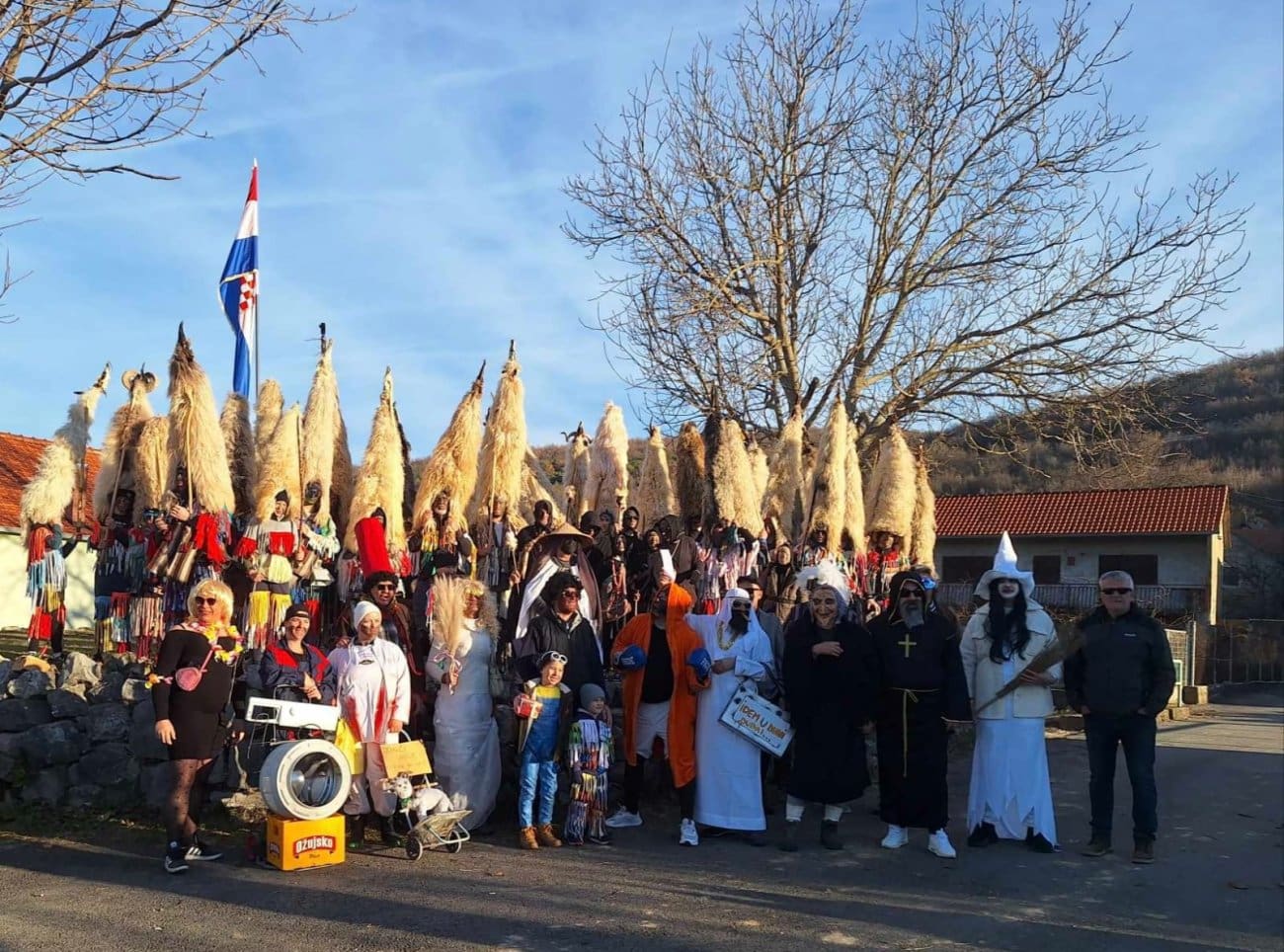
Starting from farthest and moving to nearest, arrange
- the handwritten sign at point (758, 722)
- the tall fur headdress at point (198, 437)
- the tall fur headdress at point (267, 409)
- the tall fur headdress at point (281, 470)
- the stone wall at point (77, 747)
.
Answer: the tall fur headdress at point (267, 409)
the tall fur headdress at point (281, 470)
the tall fur headdress at point (198, 437)
the stone wall at point (77, 747)
the handwritten sign at point (758, 722)

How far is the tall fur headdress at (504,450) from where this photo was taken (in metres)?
9.65

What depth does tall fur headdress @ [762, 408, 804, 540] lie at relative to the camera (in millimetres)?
12000

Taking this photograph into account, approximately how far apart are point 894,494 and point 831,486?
106cm

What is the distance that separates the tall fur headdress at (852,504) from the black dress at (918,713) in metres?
4.65

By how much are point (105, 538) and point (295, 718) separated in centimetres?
326

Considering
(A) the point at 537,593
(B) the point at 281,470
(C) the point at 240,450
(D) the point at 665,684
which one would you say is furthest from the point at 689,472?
(C) the point at 240,450

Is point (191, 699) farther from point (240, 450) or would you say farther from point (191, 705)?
point (240, 450)

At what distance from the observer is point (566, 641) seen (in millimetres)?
7246

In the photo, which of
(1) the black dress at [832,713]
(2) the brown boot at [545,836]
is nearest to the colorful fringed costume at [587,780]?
(2) the brown boot at [545,836]

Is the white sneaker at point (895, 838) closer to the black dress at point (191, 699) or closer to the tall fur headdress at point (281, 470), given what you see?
the black dress at point (191, 699)

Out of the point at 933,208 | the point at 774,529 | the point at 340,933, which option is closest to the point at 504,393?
the point at 774,529

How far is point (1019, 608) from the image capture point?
7453 mm

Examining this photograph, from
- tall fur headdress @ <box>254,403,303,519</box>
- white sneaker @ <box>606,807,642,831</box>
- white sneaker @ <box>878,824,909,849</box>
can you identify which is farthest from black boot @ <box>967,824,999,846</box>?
tall fur headdress @ <box>254,403,303,519</box>

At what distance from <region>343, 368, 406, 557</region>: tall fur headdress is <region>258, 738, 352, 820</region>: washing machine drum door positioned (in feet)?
8.59
